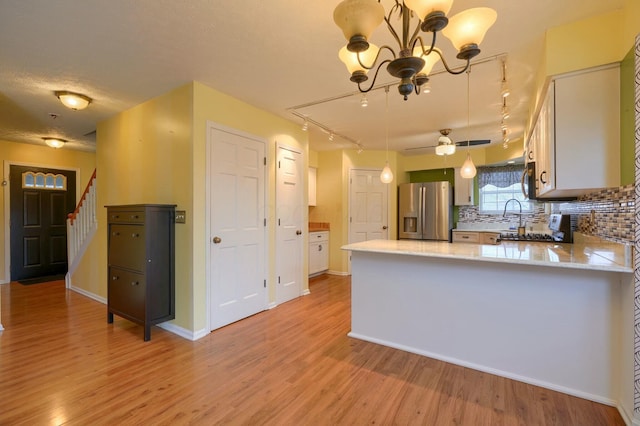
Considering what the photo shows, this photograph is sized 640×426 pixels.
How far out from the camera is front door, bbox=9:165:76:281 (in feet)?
16.4

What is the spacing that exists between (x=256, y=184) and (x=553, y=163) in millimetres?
2771

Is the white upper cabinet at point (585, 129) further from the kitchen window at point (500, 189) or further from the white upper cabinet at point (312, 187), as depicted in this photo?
the white upper cabinet at point (312, 187)

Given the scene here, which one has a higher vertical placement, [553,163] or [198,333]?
[553,163]

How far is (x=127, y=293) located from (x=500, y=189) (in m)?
6.05

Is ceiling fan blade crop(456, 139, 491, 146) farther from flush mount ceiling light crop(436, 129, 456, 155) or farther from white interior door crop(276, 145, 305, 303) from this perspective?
white interior door crop(276, 145, 305, 303)

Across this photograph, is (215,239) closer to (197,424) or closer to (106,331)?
(106,331)

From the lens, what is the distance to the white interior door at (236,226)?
300 cm

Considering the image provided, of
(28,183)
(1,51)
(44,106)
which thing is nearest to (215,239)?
(1,51)

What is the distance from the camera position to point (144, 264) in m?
2.76

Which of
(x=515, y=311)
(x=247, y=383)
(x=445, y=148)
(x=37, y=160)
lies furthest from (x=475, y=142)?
(x=37, y=160)

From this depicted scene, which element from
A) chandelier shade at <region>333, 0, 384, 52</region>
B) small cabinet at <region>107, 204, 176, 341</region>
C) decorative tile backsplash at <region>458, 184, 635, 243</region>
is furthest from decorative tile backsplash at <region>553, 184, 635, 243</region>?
small cabinet at <region>107, 204, 176, 341</region>

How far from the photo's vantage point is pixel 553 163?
2055 mm

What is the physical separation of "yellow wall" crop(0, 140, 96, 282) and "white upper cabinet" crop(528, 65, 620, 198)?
725cm

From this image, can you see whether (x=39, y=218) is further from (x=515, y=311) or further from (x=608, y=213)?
(x=608, y=213)
